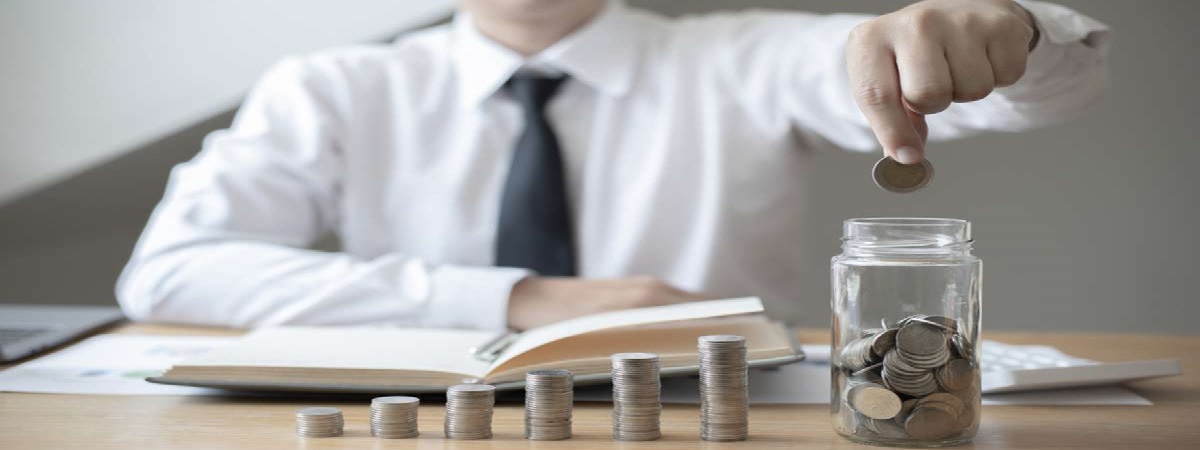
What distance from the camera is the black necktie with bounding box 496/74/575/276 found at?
1.71 metres

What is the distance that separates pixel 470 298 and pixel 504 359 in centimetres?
47

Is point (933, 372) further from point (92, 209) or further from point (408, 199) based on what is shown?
point (92, 209)

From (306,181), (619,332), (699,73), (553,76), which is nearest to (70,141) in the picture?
(306,181)

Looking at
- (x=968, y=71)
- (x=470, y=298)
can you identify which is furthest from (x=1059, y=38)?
(x=470, y=298)

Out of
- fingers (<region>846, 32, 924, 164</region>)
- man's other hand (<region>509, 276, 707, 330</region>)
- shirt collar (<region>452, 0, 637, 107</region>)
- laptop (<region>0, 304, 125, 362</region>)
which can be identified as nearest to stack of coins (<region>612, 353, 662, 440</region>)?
fingers (<region>846, 32, 924, 164</region>)

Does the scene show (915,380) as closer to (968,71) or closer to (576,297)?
(968,71)

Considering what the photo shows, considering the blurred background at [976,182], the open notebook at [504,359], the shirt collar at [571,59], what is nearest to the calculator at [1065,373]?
the open notebook at [504,359]

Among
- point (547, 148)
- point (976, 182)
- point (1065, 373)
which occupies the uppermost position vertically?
point (547, 148)

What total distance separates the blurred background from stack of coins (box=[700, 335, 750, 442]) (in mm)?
1829

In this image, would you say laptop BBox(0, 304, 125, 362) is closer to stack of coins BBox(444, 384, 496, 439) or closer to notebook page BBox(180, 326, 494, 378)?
notebook page BBox(180, 326, 494, 378)

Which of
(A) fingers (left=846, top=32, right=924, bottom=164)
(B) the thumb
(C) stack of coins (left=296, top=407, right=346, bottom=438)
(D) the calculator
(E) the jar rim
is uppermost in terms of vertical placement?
(A) fingers (left=846, top=32, right=924, bottom=164)

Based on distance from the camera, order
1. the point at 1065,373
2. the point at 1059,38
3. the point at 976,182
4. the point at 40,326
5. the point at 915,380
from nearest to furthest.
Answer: the point at 915,380, the point at 1065,373, the point at 1059,38, the point at 40,326, the point at 976,182

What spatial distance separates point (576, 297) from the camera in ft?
4.38

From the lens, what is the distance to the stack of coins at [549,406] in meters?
0.77
